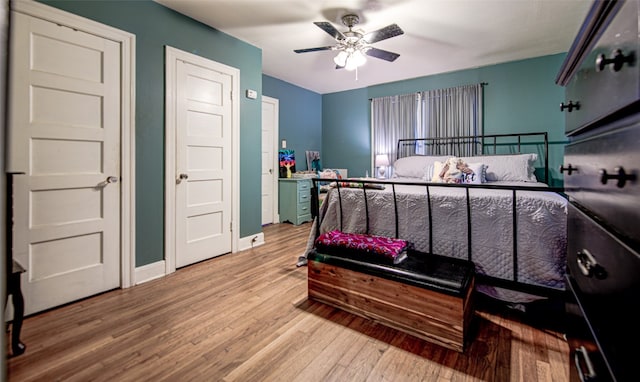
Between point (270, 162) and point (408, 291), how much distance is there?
147 inches

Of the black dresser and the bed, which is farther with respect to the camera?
the bed

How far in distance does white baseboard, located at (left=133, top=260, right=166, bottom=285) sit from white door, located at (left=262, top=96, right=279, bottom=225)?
2.27 metres

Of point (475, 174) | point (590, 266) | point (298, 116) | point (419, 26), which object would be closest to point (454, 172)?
point (475, 174)

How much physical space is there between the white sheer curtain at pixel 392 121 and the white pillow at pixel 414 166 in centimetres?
75

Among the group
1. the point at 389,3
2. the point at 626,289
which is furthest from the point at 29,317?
the point at 389,3

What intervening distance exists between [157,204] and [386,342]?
223 centimetres

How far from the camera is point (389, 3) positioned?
261 cm

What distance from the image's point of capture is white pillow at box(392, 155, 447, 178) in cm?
413

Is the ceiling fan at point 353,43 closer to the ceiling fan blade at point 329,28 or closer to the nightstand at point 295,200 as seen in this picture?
the ceiling fan blade at point 329,28

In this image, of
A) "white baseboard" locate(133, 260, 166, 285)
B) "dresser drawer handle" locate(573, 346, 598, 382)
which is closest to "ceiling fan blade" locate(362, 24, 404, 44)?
"dresser drawer handle" locate(573, 346, 598, 382)

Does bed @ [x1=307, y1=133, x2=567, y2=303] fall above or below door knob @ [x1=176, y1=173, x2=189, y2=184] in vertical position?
below

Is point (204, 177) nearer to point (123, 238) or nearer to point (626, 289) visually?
point (123, 238)

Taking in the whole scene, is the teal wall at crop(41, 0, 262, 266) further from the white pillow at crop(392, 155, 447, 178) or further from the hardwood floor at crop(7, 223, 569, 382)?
the white pillow at crop(392, 155, 447, 178)

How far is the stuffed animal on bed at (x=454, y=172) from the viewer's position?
324 cm
